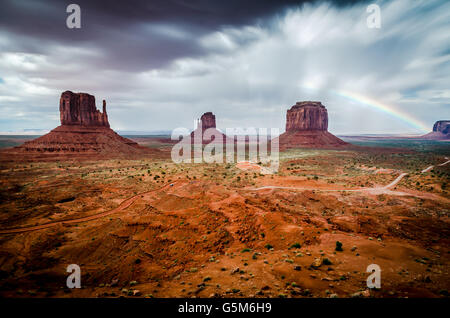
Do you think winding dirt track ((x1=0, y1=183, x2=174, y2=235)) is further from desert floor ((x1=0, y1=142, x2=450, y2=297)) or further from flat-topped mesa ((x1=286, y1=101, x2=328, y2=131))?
flat-topped mesa ((x1=286, y1=101, x2=328, y2=131))

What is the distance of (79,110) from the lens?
3492 inches

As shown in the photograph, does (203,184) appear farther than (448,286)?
Yes

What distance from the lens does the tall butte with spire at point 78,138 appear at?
243 feet

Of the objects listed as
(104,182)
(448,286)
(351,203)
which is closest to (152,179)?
(104,182)

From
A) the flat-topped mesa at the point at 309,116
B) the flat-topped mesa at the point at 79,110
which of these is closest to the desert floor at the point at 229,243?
the flat-topped mesa at the point at 79,110

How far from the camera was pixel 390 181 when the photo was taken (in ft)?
125

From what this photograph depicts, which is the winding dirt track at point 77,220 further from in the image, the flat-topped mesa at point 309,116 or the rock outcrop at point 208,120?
the rock outcrop at point 208,120

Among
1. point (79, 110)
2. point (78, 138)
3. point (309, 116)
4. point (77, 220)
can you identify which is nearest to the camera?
point (77, 220)

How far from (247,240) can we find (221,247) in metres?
2.37

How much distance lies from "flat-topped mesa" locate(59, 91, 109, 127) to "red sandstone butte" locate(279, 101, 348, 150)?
362 feet

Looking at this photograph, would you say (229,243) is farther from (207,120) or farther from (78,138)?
(207,120)

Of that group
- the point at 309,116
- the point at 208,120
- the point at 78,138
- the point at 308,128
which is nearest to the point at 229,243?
the point at 78,138

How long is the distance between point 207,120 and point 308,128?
3556 inches
